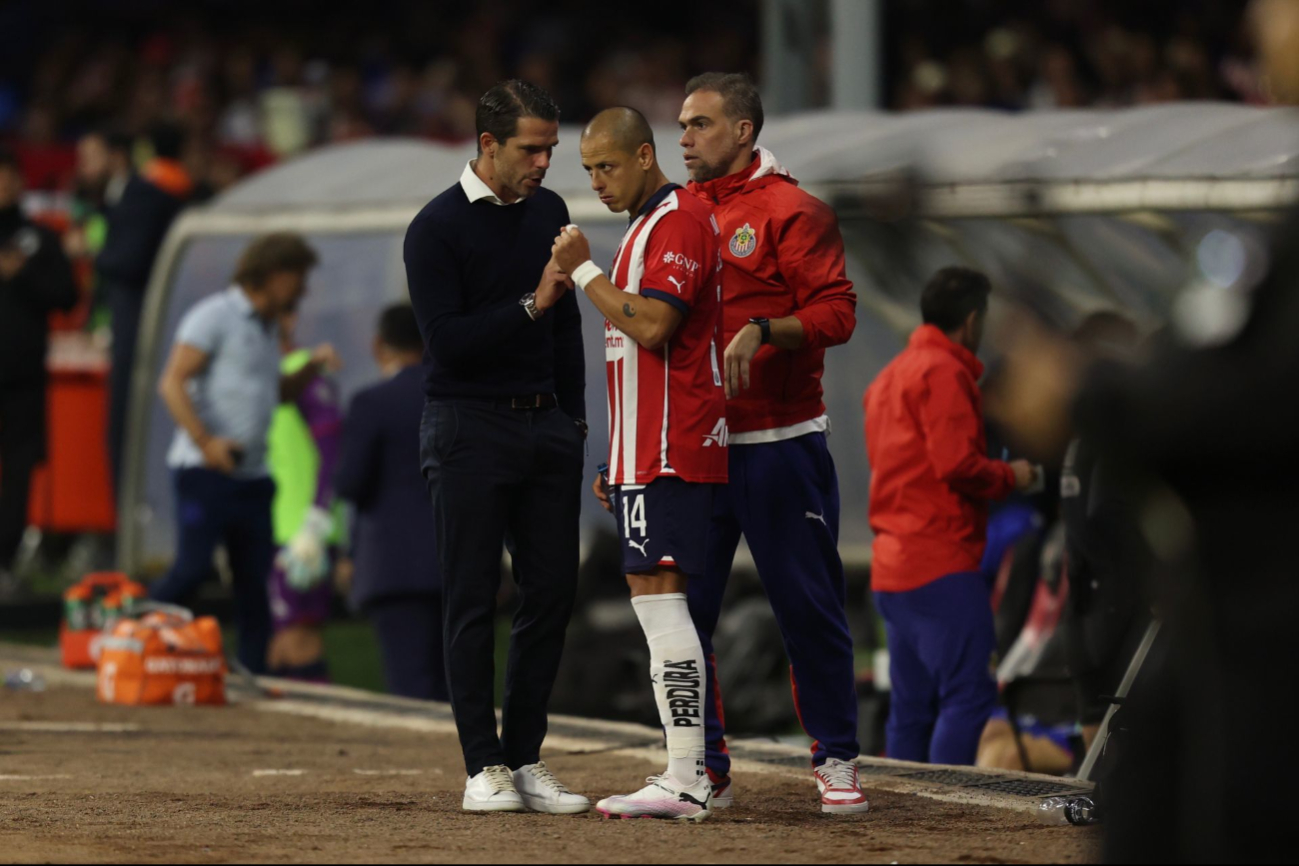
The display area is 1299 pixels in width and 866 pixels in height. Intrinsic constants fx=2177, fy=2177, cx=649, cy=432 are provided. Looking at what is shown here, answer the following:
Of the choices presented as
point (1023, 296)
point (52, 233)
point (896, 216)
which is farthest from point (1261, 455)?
point (52, 233)

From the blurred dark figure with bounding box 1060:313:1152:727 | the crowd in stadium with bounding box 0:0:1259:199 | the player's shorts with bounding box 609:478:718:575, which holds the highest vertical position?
the crowd in stadium with bounding box 0:0:1259:199

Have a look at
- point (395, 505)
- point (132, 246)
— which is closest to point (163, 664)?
point (395, 505)

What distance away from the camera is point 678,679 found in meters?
5.83

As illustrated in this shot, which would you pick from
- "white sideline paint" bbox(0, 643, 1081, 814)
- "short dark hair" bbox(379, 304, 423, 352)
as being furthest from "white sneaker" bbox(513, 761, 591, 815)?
"short dark hair" bbox(379, 304, 423, 352)

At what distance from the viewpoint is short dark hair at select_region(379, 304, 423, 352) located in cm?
956

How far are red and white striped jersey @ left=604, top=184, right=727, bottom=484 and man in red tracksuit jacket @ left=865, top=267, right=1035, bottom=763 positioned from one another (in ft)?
6.29

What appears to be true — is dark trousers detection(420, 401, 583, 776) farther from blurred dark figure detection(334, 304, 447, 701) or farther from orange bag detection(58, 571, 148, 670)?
orange bag detection(58, 571, 148, 670)

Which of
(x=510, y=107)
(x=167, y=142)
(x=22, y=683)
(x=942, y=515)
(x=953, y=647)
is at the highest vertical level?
(x=167, y=142)

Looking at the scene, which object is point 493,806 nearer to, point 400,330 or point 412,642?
point 412,642

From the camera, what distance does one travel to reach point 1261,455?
3664mm

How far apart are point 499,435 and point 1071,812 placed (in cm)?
188

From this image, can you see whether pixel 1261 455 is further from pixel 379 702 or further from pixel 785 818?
pixel 379 702

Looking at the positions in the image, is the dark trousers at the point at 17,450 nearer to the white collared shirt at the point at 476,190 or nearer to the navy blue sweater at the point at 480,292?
the navy blue sweater at the point at 480,292

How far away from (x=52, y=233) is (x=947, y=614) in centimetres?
817
